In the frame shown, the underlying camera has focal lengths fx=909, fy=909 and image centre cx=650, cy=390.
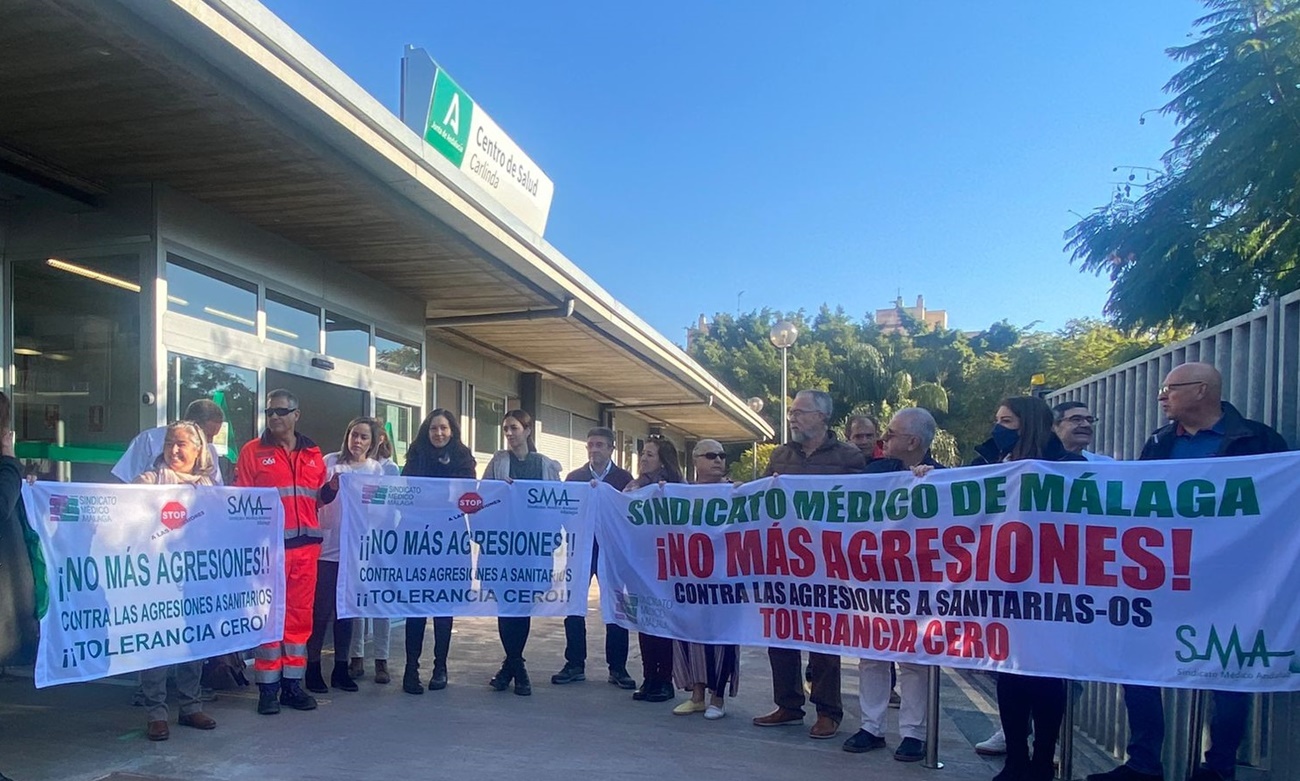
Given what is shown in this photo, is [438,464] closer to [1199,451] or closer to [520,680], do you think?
[520,680]

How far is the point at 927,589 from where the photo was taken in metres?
4.59

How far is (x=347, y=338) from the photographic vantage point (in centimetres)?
870

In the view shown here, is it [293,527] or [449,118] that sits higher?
[449,118]

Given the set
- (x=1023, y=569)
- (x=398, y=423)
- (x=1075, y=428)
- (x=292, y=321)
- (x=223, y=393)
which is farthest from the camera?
(x=398, y=423)

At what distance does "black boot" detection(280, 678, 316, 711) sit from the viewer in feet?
18.1

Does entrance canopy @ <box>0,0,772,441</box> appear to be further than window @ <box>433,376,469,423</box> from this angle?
No

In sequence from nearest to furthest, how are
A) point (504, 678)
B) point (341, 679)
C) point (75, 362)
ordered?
point (341, 679)
point (504, 678)
point (75, 362)

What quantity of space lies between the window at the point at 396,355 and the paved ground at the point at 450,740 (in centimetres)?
396

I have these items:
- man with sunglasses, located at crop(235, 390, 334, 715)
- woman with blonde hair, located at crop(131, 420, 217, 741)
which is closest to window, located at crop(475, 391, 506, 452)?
man with sunglasses, located at crop(235, 390, 334, 715)

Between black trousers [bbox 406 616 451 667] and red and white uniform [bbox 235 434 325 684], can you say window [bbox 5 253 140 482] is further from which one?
black trousers [bbox 406 616 451 667]

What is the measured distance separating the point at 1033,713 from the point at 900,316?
175 feet

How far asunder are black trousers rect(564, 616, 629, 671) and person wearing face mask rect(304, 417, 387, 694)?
1.48 m

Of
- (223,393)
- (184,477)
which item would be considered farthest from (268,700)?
(223,393)

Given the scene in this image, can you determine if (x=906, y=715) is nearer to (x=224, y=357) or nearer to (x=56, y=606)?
(x=56, y=606)
